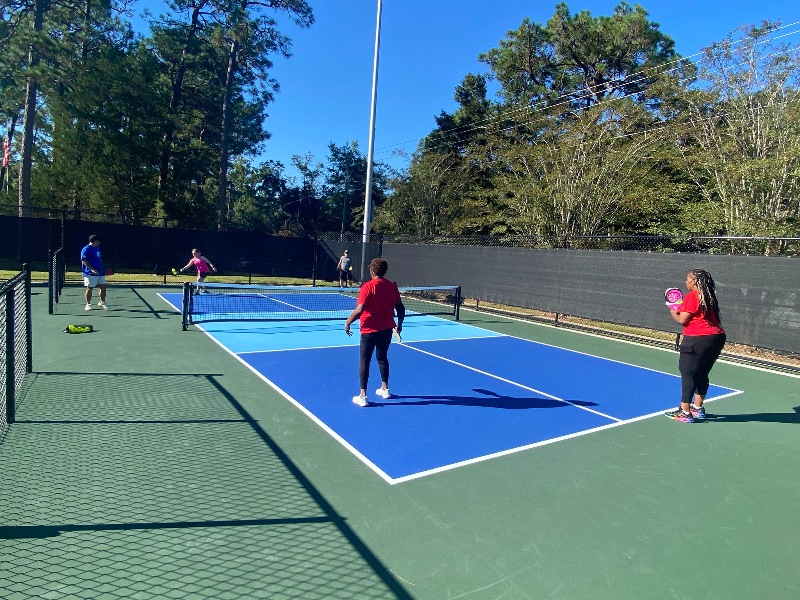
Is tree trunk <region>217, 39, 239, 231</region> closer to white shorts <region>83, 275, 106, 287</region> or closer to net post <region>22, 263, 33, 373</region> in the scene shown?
white shorts <region>83, 275, 106, 287</region>

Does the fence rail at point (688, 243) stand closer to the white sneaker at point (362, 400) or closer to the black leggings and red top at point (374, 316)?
the black leggings and red top at point (374, 316)

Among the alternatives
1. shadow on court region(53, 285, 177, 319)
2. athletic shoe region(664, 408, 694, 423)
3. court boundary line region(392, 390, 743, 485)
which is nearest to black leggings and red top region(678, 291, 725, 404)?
athletic shoe region(664, 408, 694, 423)

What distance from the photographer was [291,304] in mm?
15219

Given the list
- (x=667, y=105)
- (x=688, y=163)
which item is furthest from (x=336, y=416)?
(x=667, y=105)

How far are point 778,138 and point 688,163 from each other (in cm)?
336

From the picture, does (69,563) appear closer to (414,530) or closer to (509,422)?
Answer: (414,530)

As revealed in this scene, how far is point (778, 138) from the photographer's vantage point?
12.3 m

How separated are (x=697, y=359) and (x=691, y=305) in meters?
0.60

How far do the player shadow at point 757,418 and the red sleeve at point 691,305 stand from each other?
4.74 ft

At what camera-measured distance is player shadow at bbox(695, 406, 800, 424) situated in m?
6.04

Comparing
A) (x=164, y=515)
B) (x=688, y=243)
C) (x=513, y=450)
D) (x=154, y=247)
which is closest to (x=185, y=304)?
(x=164, y=515)

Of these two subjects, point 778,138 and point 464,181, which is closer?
point 778,138

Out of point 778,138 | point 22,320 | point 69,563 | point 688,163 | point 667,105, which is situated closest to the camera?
point 69,563

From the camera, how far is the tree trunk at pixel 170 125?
2806cm
